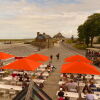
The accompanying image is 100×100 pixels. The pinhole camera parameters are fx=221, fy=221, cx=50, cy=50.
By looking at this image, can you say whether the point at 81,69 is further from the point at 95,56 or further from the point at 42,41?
the point at 42,41

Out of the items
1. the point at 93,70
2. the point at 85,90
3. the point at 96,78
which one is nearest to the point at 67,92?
the point at 85,90

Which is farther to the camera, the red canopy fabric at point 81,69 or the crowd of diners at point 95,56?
the crowd of diners at point 95,56

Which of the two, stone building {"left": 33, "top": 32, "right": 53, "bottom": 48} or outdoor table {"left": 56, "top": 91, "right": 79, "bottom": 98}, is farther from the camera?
stone building {"left": 33, "top": 32, "right": 53, "bottom": 48}

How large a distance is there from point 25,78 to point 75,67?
519 centimetres

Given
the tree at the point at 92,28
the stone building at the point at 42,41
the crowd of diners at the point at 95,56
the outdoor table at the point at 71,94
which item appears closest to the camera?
the outdoor table at the point at 71,94

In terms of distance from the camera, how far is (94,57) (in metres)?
33.9

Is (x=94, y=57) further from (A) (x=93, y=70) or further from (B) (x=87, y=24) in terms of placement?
(B) (x=87, y=24)

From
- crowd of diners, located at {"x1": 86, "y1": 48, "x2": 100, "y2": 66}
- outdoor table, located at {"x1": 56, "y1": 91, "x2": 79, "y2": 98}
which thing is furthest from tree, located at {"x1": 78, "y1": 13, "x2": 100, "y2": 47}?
outdoor table, located at {"x1": 56, "y1": 91, "x2": 79, "y2": 98}

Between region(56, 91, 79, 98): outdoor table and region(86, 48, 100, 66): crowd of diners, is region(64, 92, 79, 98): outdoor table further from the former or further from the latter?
region(86, 48, 100, 66): crowd of diners

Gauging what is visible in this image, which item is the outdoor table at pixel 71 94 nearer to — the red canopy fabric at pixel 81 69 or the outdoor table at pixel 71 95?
the outdoor table at pixel 71 95

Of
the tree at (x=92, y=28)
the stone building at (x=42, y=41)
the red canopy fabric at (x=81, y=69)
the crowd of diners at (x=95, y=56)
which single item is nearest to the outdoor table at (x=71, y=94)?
the red canopy fabric at (x=81, y=69)

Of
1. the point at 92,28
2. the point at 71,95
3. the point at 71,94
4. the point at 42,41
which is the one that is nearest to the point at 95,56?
the point at 71,94

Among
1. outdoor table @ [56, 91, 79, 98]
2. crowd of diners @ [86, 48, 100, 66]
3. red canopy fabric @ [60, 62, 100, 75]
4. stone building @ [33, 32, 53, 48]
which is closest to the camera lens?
outdoor table @ [56, 91, 79, 98]

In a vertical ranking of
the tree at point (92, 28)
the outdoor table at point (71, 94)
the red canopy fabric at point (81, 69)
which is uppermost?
the tree at point (92, 28)
